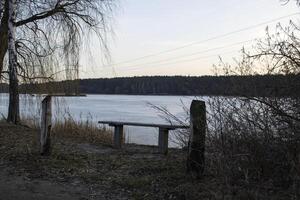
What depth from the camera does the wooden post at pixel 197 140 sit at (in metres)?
7.93

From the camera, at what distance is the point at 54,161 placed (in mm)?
9898

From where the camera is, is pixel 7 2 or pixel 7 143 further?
pixel 7 2

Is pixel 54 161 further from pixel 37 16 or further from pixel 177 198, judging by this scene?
pixel 37 16

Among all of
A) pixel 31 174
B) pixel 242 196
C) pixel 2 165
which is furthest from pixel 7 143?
pixel 242 196

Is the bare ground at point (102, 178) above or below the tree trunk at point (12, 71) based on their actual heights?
below

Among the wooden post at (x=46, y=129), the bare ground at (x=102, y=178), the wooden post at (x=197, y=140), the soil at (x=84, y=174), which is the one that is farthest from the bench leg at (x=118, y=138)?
the wooden post at (x=197, y=140)

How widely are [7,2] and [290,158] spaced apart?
45.3 feet

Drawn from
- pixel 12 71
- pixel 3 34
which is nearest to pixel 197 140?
pixel 12 71

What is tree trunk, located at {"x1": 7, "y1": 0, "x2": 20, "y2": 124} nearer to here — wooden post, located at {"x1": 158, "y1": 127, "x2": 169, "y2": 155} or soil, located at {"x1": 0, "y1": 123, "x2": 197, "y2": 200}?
soil, located at {"x1": 0, "y1": 123, "x2": 197, "y2": 200}

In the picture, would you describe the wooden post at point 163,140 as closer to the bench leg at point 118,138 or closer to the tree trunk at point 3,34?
the bench leg at point 118,138

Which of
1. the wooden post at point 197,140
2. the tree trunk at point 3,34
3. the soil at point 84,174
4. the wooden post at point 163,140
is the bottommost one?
the soil at point 84,174

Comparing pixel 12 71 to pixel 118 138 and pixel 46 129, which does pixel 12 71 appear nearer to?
pixel 118 138

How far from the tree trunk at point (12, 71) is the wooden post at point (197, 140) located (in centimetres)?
1102

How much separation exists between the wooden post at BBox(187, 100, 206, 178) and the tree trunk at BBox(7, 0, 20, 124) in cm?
1102
